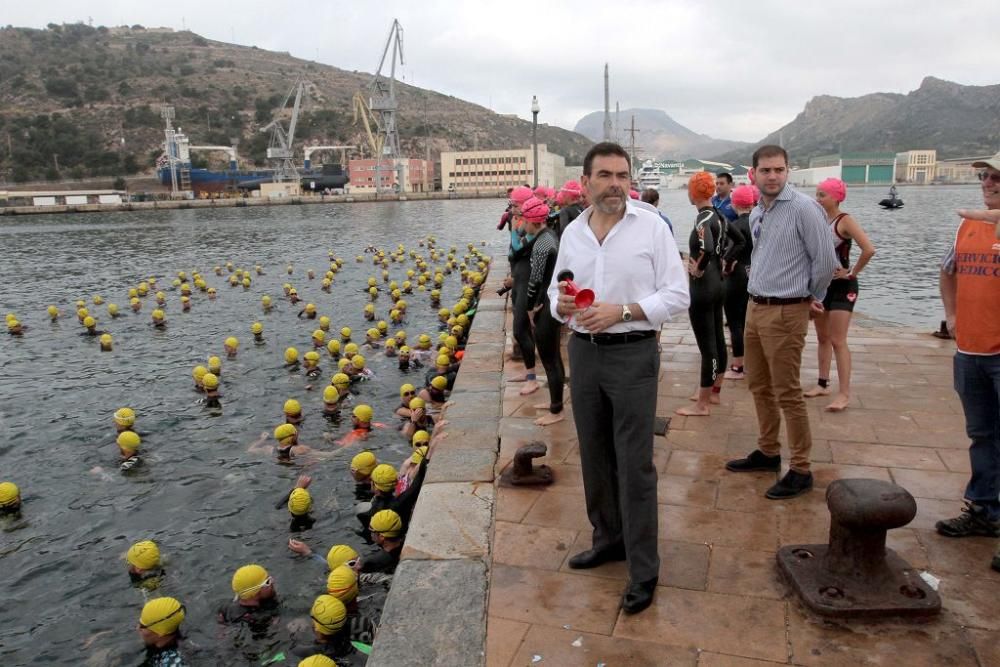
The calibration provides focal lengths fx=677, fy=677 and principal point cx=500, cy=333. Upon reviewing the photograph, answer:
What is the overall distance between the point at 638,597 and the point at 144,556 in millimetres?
4272

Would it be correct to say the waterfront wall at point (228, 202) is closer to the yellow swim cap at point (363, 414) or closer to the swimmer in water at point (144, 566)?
the yellow swim cap at point (363, 414)

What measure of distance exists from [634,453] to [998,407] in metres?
2.05

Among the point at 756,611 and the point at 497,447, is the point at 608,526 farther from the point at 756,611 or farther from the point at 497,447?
the point at 497,447

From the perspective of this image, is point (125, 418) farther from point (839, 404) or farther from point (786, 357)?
point (839, 404)

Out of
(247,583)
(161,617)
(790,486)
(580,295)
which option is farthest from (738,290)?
(161,617)

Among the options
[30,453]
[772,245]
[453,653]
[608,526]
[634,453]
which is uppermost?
[772,245]

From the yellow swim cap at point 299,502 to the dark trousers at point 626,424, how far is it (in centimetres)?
380

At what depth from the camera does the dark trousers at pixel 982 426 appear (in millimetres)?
3461

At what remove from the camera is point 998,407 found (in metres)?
3.47

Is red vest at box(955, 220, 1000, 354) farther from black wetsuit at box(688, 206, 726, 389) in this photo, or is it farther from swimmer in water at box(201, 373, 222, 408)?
swimmer in water at box(201, 373, 222, 408)

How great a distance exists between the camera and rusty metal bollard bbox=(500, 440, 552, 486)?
14.6 feet

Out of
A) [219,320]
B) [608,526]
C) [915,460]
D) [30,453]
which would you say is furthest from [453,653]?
[219,320]

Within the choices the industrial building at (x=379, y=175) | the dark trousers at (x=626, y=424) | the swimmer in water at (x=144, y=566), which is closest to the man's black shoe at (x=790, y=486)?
the dark trousers at (x=626, y=424)

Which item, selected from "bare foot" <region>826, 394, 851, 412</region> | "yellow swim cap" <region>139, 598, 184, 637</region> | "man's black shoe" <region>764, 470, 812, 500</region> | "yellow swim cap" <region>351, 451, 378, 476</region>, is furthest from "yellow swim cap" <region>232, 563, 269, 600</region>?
"bare foot" <region>826, 394, 851, 412</region>
